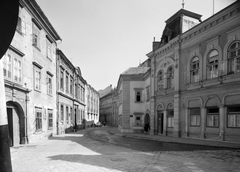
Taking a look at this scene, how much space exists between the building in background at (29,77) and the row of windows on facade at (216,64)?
14.3 meters

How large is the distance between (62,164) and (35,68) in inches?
405

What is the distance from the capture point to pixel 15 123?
12.9 m

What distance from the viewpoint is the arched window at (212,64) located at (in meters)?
15.9

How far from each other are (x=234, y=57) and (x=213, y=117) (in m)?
5.16

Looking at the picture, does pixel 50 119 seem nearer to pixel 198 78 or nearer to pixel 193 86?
pixel 193 86

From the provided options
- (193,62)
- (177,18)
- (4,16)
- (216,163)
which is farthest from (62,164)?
(177,18)

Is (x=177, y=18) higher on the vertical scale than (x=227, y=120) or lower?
higher

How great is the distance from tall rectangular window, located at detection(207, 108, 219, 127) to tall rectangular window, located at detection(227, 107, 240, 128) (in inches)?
45.1

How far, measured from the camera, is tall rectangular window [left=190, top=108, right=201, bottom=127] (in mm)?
17453

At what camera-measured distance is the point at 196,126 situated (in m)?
17.6

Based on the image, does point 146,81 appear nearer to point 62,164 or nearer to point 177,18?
point 177,18

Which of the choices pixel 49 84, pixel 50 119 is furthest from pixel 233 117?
pixel 49 84

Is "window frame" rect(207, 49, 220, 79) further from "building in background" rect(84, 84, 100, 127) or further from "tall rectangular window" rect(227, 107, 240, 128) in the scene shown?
"building in background" rect(84, 84, 100, 127)

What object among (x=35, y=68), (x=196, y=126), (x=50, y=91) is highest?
(x=35, y=68)
